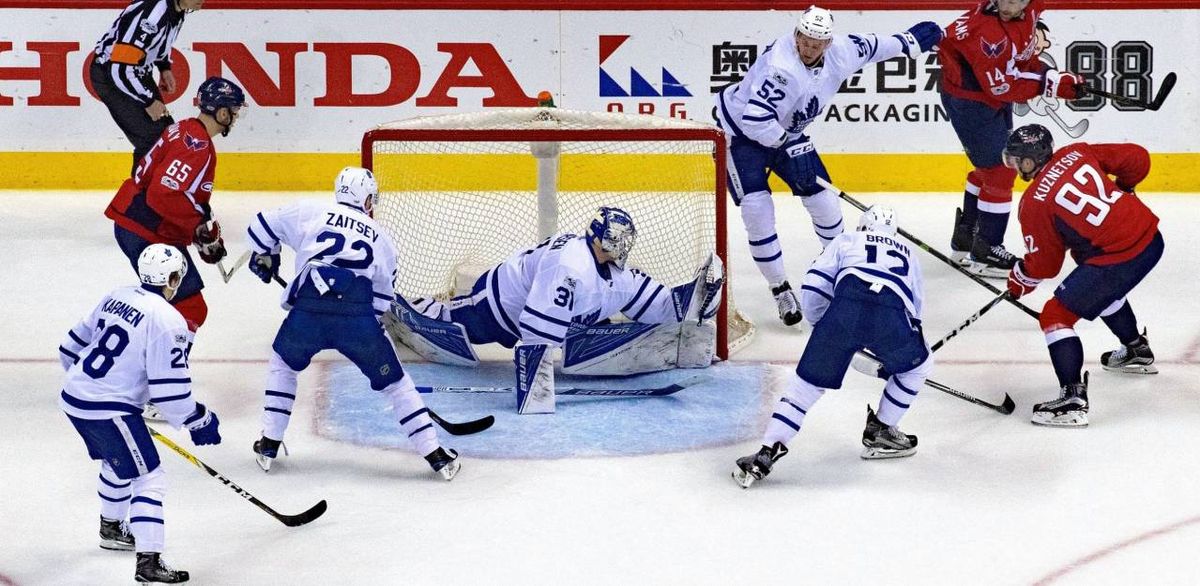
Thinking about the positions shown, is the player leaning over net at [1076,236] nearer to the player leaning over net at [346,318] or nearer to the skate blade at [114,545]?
the player leaning over net at [346,318]

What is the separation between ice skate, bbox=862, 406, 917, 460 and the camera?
465 cm

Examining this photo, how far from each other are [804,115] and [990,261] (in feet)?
4.15

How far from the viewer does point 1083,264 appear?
501 centimetres

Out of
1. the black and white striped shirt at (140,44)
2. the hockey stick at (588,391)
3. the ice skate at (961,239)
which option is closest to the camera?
the hockey stick at (588,391)

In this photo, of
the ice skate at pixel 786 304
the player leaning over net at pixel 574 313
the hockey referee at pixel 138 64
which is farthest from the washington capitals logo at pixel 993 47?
the hockey referee at pixel 138 64

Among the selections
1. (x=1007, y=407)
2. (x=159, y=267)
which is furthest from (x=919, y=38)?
(x=159, y=267)

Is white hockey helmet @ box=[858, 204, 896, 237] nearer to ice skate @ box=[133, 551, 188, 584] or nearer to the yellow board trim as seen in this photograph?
ice skate @ box=[133, 551, 188, 584]

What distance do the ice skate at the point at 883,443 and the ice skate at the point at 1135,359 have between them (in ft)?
3.90

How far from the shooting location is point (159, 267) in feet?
12.4

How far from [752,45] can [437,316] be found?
333 centimetres

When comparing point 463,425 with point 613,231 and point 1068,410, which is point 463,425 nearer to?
point 613,231

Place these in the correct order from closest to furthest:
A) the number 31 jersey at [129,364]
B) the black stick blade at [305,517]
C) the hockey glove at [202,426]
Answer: the number 31 jersey at [129,364]
the hockey glove at [202,426]
the black stick blade at [305,517]

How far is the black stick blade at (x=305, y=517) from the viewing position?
13.5ft

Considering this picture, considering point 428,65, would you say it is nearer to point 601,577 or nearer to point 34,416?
point 34,416
